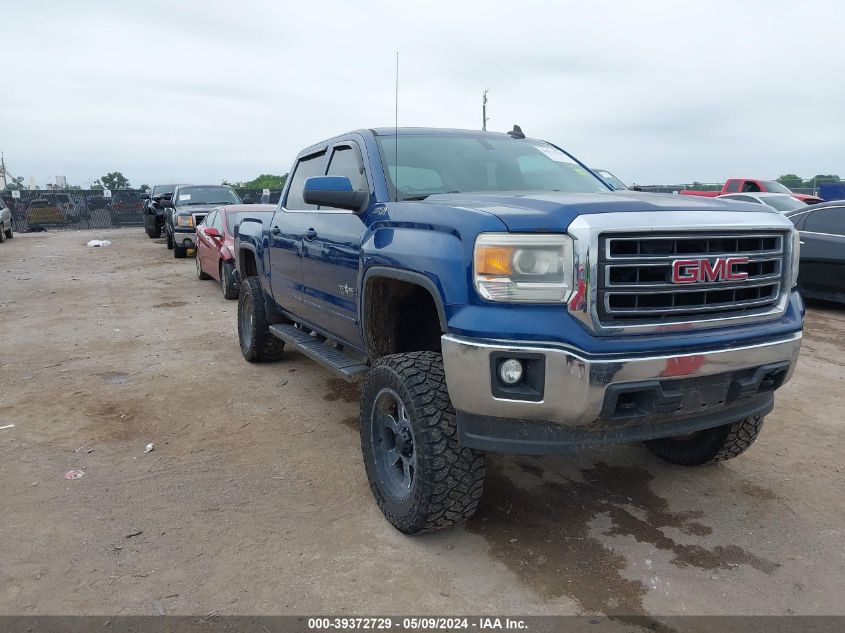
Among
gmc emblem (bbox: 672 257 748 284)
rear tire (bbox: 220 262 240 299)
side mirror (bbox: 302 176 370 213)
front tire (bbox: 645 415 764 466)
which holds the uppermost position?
side mirror (bbox: 302 176 370 213)

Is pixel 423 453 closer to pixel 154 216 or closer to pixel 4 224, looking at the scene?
pixel 154 216

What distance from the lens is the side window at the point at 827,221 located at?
8.27 metres

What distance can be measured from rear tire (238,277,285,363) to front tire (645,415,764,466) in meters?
3.52

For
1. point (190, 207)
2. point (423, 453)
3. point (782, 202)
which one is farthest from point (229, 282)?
point (782, 202)

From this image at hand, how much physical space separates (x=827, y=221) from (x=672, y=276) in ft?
23.8

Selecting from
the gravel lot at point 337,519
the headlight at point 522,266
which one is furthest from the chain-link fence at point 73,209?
the headlight at point 522,266

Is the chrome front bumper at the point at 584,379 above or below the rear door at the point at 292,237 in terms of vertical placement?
below

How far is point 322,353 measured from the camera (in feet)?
14.4

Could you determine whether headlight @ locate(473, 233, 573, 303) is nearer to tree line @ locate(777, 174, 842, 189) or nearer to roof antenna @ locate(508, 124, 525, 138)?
roof antenna @ locate(508, 124, 525, 138)

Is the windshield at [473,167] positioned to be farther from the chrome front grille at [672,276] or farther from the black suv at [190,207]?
the black suv at [190,207]

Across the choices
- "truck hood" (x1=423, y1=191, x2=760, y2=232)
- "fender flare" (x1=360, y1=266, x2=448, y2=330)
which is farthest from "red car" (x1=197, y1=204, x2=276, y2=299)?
"truck hood" (x1=423, y1=191, x2=760, y2=232)

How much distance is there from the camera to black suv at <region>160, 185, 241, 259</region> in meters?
15.2

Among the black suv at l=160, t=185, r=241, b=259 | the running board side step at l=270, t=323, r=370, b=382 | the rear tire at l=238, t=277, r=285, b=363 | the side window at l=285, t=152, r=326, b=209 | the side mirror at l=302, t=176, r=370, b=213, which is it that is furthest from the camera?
the black suv at l=160, t=185, r=241, b=259

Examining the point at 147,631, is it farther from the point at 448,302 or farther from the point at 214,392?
the point at 214,392
